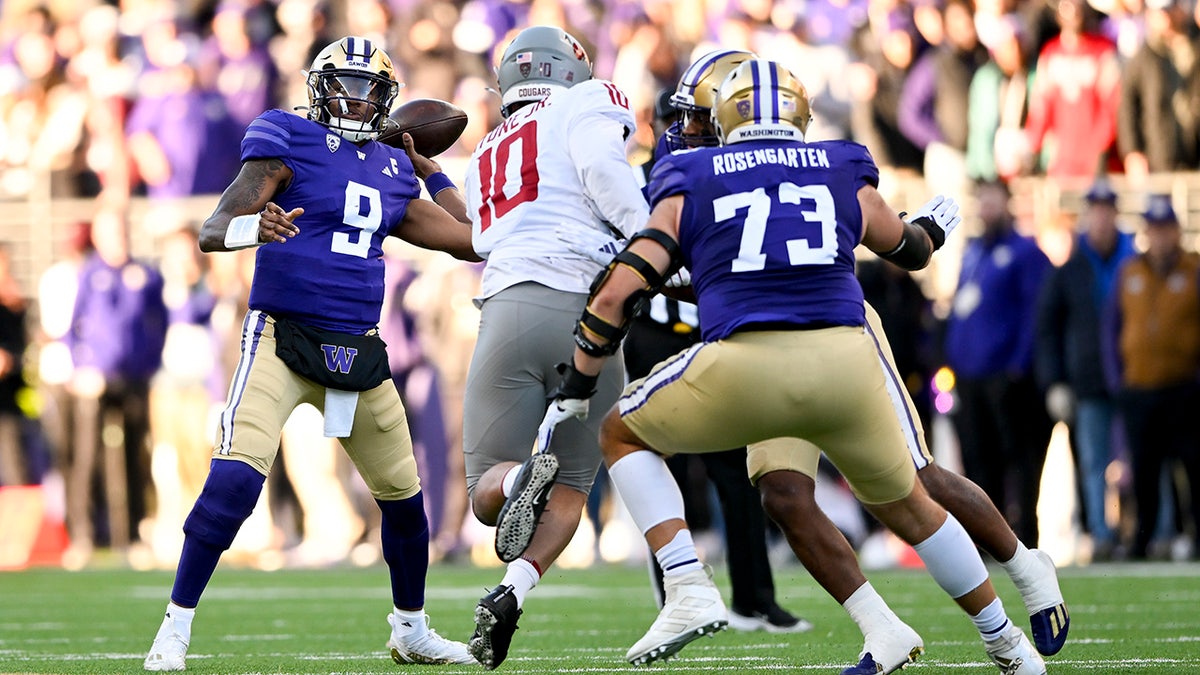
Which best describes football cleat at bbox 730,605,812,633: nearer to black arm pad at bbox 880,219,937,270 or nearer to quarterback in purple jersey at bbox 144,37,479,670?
quarterback in purple jersey at bbox 144,37,479,670

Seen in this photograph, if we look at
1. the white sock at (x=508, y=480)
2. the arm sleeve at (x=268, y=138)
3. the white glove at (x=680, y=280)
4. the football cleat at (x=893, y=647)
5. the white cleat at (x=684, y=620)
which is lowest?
the football cleat at (x=893, y=647)

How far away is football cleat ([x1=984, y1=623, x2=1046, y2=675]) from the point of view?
5277 mm

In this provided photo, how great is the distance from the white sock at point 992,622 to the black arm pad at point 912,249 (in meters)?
1.00

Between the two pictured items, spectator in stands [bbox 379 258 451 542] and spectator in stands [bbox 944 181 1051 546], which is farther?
spectator in stands [bbox 379 258 451 542]

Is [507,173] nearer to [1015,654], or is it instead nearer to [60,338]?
[1015,654]

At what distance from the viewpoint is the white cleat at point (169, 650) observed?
5883mm

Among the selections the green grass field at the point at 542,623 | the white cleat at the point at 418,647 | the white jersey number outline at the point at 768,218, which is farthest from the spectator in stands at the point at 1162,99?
the white jersey number outline at the point at 768,218

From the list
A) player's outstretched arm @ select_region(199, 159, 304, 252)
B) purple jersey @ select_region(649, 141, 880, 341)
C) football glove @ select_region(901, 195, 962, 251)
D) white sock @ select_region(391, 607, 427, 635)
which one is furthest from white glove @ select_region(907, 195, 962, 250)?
white sock @ select_region(391, 607, 427, 635)

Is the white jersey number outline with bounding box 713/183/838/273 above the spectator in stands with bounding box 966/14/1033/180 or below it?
below

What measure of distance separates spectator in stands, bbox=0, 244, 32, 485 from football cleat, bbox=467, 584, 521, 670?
29.5 feet

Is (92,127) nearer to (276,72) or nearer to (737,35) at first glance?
(276,72)

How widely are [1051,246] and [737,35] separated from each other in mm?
2735

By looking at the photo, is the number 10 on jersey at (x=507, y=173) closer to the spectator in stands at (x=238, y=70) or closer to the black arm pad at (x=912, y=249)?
the black arm pad at (x=912, y=249)

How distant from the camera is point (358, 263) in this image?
20.5 feet
